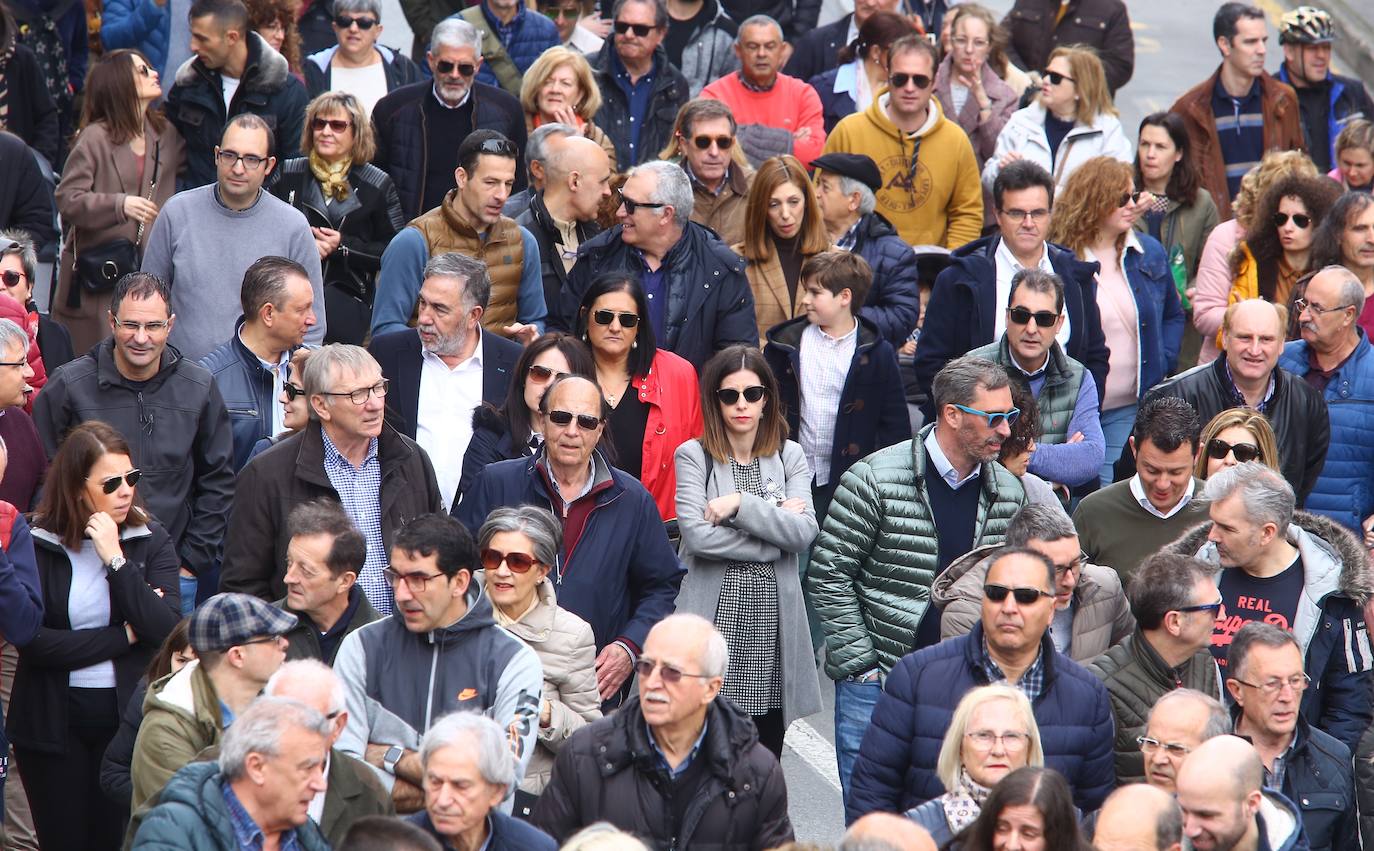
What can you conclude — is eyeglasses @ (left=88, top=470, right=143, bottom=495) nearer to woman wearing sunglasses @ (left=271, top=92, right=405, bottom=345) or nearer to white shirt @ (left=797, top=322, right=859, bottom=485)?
woman wearing sunglasses @ (left=271, top=92, right=405, bottom=345)

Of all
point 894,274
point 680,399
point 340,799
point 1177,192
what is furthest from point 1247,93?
point 340,799

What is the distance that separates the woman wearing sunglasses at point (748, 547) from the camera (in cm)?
816

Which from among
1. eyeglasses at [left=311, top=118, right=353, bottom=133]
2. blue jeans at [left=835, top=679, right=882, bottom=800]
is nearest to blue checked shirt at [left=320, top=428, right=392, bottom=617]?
blue jeans at [left=835, top=679, right=882, bottom=800]

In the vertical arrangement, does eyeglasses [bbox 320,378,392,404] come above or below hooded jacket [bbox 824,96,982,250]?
below

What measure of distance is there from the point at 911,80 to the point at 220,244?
166 inches

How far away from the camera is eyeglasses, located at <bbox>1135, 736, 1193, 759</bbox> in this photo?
6.59 metres

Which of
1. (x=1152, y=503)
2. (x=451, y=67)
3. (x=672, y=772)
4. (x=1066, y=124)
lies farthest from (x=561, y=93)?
(x=672, y=772)

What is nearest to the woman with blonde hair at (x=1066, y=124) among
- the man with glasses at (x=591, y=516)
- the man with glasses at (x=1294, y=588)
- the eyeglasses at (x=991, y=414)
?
the eyeglasses at (x=991, y=414)

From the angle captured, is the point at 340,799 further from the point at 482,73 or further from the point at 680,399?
the point at 482,73

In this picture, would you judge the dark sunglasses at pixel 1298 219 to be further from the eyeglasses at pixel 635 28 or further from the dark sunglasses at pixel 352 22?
the dark sunglasses at pixel 352 22

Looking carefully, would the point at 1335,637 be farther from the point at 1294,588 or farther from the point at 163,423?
the point at 163,423

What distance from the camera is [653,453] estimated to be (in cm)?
881

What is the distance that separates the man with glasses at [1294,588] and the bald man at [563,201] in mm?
3676

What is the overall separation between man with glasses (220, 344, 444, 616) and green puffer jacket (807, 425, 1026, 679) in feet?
5.24
